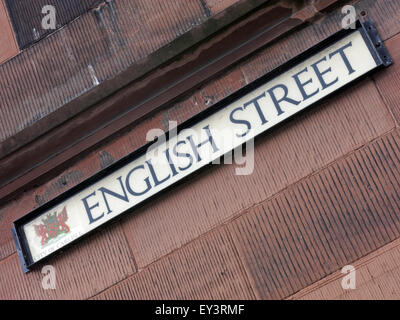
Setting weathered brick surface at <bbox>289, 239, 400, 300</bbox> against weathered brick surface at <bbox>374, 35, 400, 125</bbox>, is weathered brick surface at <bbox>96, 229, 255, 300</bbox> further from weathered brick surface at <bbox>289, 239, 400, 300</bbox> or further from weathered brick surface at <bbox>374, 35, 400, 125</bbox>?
weathered brick surface at <bbox>374, 35, 400, 125</bbox>

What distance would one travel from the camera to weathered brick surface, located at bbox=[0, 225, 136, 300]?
3461 millimetres

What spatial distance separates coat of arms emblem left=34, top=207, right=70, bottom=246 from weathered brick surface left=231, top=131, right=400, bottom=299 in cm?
133

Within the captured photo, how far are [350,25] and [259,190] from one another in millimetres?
1285

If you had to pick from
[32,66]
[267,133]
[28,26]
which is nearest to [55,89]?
[32,66]

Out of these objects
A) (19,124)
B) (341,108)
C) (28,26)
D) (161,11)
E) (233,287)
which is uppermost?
(28,26)

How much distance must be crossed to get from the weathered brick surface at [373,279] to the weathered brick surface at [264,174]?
2.21ft

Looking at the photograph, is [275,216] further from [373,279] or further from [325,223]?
[373,279]

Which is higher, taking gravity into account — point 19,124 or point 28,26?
point 28,26

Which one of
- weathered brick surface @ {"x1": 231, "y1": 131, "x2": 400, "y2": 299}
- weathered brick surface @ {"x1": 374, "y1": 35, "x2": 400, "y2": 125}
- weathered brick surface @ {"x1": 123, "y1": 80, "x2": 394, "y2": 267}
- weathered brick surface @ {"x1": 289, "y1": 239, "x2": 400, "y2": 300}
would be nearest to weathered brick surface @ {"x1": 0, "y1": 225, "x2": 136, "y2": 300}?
weathered brick surface @ {"x1": 123, "y1": 80, "x2": 394, "y2": 267}

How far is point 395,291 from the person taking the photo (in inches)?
114

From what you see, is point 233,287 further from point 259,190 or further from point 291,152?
point 291,152

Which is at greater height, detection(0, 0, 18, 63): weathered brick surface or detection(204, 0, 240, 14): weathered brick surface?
detection(0, 0, 18, 63): weathered brick surface

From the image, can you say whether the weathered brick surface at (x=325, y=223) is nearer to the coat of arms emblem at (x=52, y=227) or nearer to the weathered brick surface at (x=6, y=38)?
the coat of arms emblem at (x=52, y=227)

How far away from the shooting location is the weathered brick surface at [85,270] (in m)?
3.46
